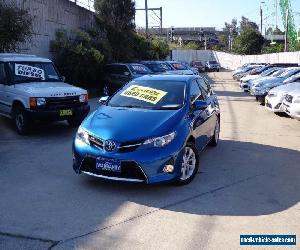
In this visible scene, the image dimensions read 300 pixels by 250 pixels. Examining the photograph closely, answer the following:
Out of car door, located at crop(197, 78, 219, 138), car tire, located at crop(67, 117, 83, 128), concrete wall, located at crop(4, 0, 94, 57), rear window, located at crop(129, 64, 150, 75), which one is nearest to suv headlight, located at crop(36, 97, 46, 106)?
car tire, located at crop(67, 117, 83, 128)

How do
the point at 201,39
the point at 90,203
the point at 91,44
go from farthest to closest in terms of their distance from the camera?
the point at 201,39, the point at 91,44, the point at 90,203

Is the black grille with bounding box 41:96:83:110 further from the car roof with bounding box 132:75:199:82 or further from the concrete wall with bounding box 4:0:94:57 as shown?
the concrete wall with bounding box 4:0:94:57

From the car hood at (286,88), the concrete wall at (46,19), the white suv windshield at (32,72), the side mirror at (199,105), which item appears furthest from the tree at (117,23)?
the side mirror at (199,105)

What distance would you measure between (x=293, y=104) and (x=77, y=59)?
11277 millimetres

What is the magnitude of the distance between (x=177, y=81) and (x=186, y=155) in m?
1.71

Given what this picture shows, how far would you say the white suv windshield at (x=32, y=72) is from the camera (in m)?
10.5

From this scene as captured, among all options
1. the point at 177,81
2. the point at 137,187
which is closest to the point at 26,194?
the point at 137,187

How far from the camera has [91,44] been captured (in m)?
21.8

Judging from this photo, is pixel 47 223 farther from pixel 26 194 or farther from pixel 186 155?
pixel 186 155

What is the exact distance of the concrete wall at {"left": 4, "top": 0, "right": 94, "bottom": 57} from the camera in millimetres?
18705

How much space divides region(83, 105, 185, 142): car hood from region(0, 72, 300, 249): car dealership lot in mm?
771

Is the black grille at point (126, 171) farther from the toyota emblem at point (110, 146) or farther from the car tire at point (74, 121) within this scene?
the car tire at point (74, 121)

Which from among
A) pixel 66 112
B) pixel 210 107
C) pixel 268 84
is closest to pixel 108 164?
pixel 210 107

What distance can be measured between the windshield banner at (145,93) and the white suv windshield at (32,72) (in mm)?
4002
